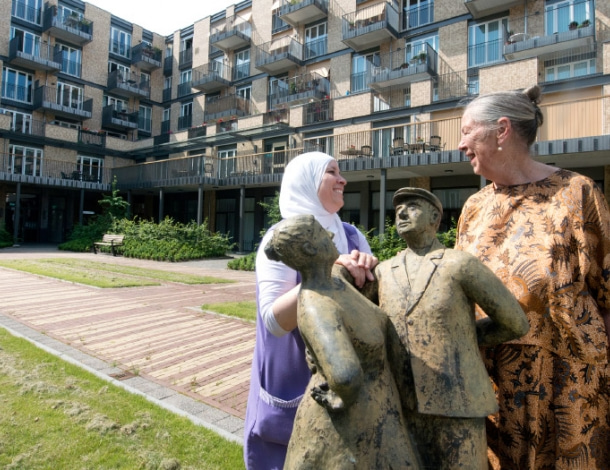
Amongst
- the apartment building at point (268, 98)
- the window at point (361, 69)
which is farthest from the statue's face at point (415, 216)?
the window at point (361, 69)

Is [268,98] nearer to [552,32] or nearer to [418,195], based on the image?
[552,32]

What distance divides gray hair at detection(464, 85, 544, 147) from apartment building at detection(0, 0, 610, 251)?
1369 cm

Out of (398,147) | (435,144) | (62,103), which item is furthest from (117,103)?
(435,144)

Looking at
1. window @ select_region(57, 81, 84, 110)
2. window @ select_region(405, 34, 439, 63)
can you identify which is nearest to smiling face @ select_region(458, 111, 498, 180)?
window @ select_region(405, 34, 439, 63)

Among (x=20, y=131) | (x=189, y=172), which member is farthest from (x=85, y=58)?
(x=189, y=172)

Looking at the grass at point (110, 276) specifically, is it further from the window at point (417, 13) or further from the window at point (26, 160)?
the window at point (417, 13)

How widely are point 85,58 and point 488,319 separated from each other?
41632 millimetres

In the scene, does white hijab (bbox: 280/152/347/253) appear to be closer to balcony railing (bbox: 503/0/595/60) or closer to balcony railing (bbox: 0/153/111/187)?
balcony railing (bbox: 503/0/595/60)

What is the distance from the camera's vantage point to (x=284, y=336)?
1.80 m

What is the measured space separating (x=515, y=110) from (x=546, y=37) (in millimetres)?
21508

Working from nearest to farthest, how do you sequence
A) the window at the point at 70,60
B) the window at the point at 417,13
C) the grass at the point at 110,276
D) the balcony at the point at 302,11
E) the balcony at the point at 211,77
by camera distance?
the grass at the point at 110,276 < the window at the point at 417,13 < the balcony at the point at 302,11 < the balcony at the point at 211,77 < the window at the point at 70,60

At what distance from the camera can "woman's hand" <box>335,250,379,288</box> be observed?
1.22 meters

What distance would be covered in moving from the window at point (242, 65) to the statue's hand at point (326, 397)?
3365 centimetres

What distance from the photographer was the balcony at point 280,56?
2846 cm
